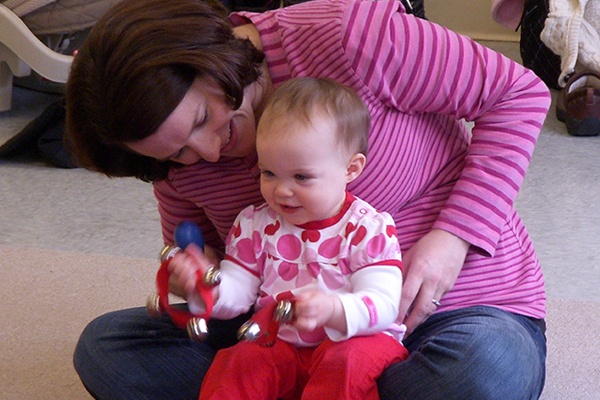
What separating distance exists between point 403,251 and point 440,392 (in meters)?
0.18

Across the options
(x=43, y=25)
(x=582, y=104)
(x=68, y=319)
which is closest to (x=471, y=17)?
(x=582, y=104)

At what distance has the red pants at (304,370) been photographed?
31.9 inches

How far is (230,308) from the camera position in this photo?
0.89m

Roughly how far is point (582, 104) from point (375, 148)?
1324 millimetres

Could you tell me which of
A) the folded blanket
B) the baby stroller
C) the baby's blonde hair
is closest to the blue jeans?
the baby's blonde hair

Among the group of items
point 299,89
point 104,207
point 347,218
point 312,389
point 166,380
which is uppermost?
point 299,89

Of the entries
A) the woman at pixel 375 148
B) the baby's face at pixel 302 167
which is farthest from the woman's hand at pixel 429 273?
the baby's face at pixel 302 167

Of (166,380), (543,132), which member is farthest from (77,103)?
(543,132)

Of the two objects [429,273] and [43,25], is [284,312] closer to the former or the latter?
[429,273]

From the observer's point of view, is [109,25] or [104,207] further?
[104,207]

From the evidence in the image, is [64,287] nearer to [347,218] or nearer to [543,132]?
[347,218]

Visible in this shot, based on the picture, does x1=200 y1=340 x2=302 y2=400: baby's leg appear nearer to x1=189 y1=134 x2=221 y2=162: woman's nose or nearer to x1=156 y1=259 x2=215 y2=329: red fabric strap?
x1=156 y1=259 x2=215 y2=329: red fabric strap

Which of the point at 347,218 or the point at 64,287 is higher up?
the point at 347,218

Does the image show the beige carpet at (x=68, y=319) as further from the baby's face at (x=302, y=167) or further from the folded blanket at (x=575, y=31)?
the folded blanket at (x=575, y=31)
